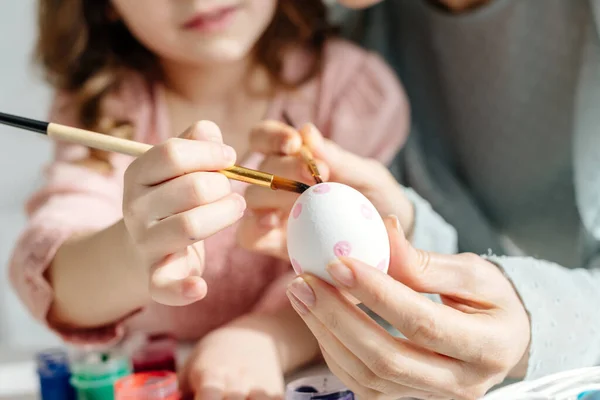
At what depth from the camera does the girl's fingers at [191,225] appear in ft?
1.26

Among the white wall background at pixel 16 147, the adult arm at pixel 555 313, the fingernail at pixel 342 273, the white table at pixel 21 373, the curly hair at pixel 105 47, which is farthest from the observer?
the white wall background at pixel 16 147

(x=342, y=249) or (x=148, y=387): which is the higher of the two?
(x=342, y=249)

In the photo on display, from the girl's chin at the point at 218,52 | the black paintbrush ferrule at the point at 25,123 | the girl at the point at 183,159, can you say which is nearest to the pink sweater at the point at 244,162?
the girl at the point at 183,159

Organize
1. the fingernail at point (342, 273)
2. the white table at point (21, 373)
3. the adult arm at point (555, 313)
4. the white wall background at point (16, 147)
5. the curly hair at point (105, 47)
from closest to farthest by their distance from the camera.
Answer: the fingernail at point (342, 273) → the adult arm at point (555, 313) → the white table at point (21, 373) → the curly hair at point (105, 47) → the white wall background at point (16, 147)

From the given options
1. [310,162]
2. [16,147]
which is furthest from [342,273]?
[16,147]

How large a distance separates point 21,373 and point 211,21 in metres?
0.38

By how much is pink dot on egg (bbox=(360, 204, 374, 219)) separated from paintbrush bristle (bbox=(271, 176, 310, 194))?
0.04 meters

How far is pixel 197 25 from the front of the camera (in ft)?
Result: 2.02

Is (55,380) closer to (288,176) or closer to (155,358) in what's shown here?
(155,358)

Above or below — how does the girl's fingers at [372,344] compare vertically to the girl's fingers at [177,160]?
below

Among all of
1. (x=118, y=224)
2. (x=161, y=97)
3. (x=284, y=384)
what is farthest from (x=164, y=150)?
(x=161, y=97)

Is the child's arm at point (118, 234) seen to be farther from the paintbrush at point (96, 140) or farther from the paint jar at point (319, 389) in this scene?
the paint jar at point (319, 389)

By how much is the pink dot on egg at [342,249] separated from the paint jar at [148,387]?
202 mm

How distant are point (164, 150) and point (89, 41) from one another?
1.38ft
